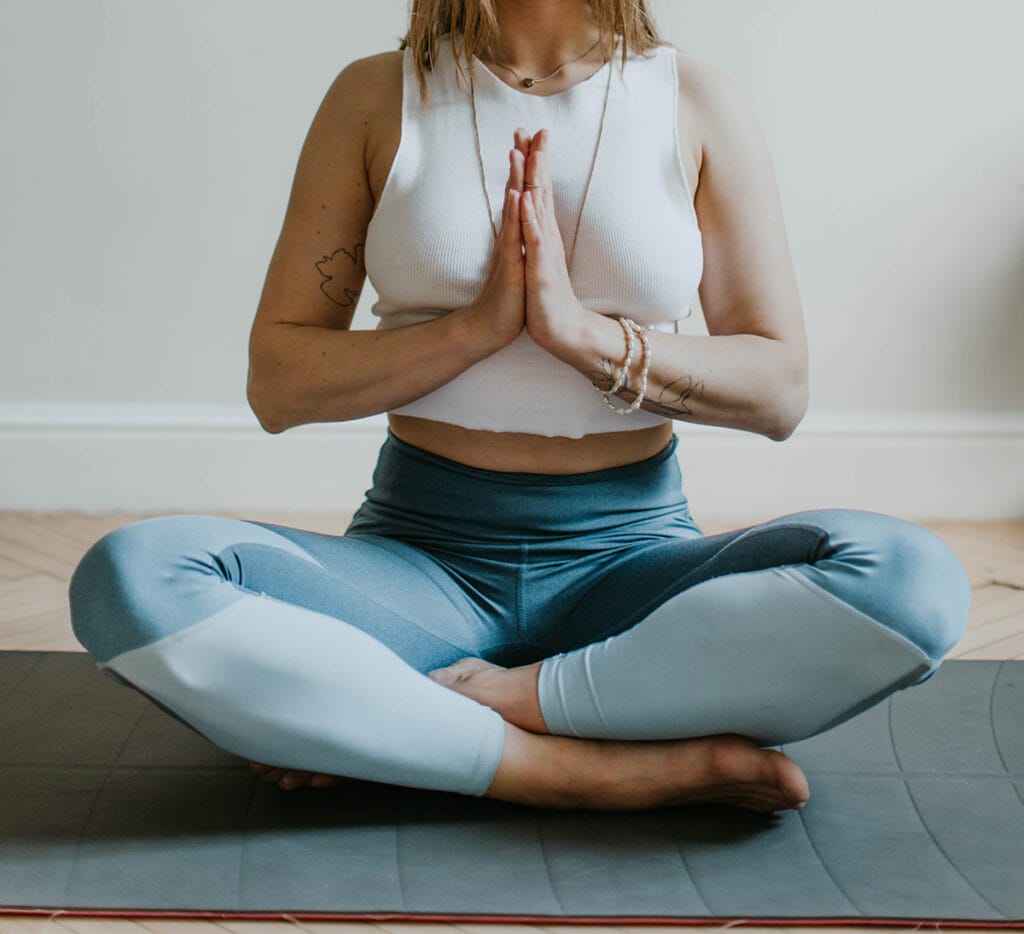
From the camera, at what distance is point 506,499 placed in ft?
4.86

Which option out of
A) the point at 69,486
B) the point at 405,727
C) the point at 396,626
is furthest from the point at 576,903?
the point at 69,486

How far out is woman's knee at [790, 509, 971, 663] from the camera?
1.29 metres

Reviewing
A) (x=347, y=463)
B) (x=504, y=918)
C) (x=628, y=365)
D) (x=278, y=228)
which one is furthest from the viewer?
(x=347, y=463)

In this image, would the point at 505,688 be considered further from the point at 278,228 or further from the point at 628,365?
the point at 278,228

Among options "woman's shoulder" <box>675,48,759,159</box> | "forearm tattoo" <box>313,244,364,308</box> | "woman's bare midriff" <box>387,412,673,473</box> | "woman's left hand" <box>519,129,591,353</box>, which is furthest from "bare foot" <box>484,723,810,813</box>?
"woman's shoulder" <box>675,48,759,159</box>

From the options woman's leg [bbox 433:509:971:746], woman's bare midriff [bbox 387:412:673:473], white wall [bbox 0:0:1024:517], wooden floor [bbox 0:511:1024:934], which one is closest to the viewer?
wooden floor [bbox 0:511:1024:934]

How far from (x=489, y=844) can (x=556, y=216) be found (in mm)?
682

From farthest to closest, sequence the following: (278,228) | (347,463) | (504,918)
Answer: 1. (347,463)
2. (278,228)
3. (504,918)

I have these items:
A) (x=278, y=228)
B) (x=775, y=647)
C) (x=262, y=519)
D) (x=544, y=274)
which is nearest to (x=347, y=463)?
(x=262, y=519)

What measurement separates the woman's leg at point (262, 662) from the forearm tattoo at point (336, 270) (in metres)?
Answer: 0.31

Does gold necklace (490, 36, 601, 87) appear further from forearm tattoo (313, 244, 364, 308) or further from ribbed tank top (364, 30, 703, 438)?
forearm tattoo (313, 244, 364, 308)

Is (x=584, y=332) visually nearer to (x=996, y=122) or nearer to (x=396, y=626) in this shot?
(x=396, y=626)

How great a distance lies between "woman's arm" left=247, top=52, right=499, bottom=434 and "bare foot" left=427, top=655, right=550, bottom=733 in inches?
12.0

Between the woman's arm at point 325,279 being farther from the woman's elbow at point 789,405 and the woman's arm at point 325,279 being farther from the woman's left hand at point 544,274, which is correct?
the woman's elbow at point 789,405
